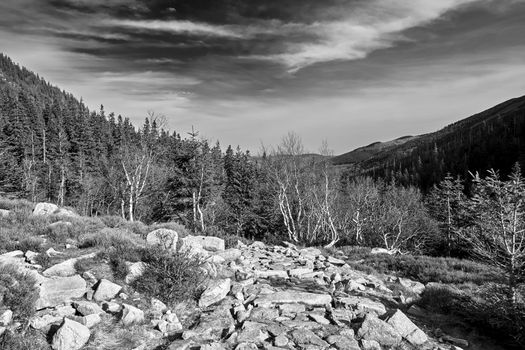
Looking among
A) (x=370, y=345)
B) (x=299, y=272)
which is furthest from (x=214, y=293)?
(x=299, y=272)

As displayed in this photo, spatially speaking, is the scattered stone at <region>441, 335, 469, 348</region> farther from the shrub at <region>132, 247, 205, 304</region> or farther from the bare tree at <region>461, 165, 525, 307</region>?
the shrub at <region>132, 247, 205, 304</region>

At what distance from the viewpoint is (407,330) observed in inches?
263

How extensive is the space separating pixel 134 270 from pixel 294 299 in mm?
3982

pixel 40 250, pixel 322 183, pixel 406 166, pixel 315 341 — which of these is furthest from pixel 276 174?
pixel 406 166

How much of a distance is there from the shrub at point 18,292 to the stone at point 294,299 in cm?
439

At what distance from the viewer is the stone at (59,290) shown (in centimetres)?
630

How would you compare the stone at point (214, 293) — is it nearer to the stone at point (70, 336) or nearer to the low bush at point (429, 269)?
the stone at point (70, 336)

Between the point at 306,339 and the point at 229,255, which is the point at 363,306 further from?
the point at 229,255

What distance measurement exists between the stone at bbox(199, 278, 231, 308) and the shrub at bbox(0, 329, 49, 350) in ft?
10.1

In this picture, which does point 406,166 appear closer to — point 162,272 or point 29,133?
point 29,133

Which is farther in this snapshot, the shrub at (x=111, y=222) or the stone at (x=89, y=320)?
the shrub at (x=111, y=222)

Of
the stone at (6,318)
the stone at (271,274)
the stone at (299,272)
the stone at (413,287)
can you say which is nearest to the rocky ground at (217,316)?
the stone at (6,318)

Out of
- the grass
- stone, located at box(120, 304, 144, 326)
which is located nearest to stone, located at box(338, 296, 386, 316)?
stone, located at box(120, 304, 144, 326)

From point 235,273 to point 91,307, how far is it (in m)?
4.26
